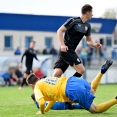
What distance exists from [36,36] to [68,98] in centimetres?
3731

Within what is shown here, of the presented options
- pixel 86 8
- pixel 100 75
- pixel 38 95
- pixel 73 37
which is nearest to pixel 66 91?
pixel 38 95

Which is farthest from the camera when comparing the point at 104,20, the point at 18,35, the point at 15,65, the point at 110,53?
the point at 18,35

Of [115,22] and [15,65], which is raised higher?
[115,22]

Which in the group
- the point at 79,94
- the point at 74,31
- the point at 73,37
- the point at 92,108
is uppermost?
the point at 74,31

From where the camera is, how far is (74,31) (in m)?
10.5

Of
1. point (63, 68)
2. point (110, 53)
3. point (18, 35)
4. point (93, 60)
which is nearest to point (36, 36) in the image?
point (18, 35)

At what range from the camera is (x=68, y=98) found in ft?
27.8

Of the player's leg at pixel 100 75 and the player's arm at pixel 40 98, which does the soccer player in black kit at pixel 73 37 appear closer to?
the player's leg at pixel 100 75

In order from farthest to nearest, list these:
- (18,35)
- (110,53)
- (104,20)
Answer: (18,35) → (110,53) → (104,20)

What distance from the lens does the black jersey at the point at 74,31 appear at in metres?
10.5

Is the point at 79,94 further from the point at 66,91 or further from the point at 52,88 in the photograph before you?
the point at 52,88

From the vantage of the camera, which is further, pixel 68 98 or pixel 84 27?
pixel 84 27

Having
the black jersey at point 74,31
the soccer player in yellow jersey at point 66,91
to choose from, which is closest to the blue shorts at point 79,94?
the soccer player in yellow jersey at point 66,91

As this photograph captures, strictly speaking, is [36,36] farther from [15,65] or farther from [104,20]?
[15,65]
